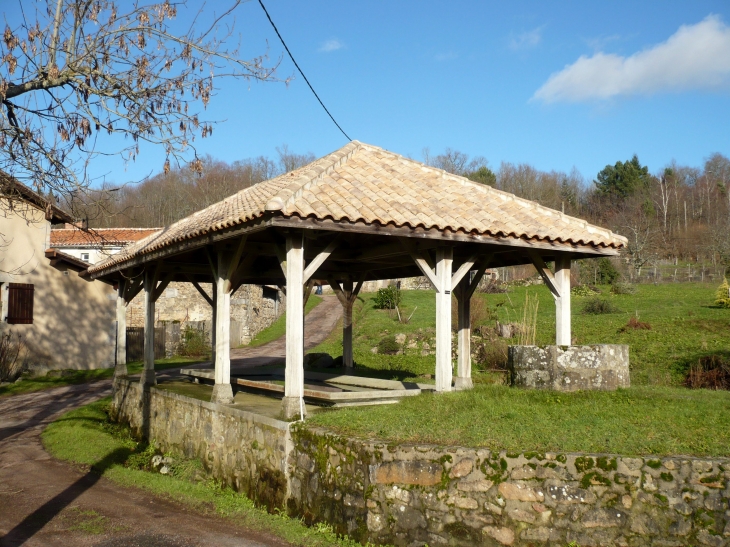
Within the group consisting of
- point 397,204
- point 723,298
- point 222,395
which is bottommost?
point 222,395

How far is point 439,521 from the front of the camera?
5.41 m

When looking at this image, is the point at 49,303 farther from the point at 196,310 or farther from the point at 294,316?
the point at 294,316

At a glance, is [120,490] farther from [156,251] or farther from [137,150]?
[137,150]

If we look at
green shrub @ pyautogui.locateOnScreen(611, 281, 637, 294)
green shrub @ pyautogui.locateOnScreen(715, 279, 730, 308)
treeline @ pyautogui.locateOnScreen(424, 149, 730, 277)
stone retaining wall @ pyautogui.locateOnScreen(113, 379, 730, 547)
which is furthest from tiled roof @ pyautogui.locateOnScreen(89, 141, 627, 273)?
treeline @ pyautogui.locateOnScreen(424, 149, 730, 277)

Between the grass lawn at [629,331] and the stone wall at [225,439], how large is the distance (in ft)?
17.2

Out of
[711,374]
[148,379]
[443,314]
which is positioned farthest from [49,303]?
[711,374]

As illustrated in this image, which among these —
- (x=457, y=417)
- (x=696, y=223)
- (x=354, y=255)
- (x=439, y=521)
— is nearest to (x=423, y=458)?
(x=439, y=521)

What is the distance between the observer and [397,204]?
802 centimetres

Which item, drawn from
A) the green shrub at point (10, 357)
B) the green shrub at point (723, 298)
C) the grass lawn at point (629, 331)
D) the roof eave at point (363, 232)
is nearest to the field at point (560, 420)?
the grass lawn at point (629, 331)

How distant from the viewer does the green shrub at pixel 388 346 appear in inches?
773

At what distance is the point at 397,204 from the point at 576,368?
293cm

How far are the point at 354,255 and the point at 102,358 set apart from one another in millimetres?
13425

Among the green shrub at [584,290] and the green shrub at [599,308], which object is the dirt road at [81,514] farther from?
the green shrub at [584,290]

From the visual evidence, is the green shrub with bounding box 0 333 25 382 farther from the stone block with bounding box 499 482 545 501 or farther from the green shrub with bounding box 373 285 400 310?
the stone block with bounding box 499 482 545 501
